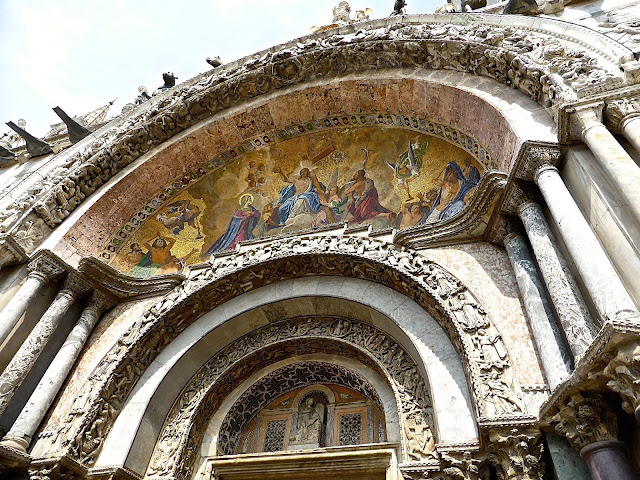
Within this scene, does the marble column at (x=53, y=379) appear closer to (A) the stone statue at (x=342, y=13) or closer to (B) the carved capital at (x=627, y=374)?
(B) the carved capital at (x=627, y=374)

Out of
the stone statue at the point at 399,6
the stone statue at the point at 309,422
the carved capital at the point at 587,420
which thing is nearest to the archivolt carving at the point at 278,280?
the carved capital at the point at 587,420

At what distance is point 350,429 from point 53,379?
12.5 feet

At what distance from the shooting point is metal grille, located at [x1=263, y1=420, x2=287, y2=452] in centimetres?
605

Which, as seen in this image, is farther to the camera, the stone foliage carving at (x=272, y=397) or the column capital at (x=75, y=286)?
the column capital at (x=75, y=286)

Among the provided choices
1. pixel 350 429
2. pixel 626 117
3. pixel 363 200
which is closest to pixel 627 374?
pixel 626 117

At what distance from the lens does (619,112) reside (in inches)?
169

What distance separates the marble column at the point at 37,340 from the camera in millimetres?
5477

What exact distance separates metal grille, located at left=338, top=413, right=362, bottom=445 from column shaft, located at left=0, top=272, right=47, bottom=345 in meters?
4.41

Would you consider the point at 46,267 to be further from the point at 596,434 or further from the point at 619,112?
the point at 619,112

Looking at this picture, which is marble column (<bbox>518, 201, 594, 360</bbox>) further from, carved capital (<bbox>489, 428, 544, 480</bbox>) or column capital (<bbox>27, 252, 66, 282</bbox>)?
column capital (<bbox>27, 252, 66, 282</bbox>)

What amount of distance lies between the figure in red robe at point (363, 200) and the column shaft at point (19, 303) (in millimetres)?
4556

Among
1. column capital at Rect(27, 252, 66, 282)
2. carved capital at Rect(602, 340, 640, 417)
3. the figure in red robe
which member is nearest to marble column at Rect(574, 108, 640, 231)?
carved capital at Rect(602, 340, 640, 417)

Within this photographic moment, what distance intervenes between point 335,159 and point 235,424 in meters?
4.63

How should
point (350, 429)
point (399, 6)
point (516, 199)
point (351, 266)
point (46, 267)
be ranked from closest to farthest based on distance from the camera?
point (516, 199) → point (350, 429) → point (351, 266) → point (46, 267) → point (399, 6)
